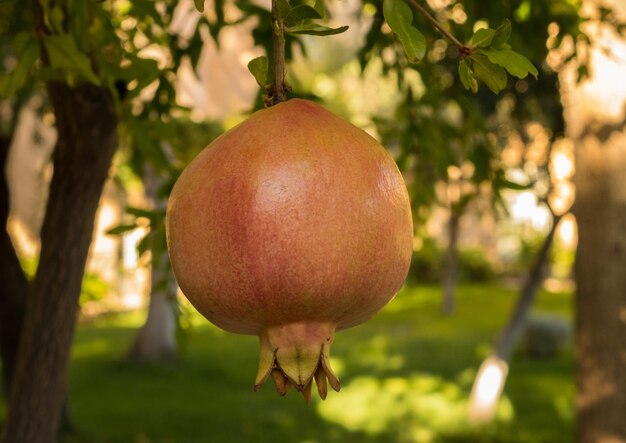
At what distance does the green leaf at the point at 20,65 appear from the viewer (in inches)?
60.6

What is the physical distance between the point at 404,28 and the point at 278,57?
0.18 metres

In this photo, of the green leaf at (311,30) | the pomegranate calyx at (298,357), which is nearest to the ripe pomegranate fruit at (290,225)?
the pomegranate calyx at (298,357)

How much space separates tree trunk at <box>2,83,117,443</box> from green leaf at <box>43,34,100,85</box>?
583mm

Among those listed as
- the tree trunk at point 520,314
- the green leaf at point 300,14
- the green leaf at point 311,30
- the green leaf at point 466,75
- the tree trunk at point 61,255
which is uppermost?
the green leaf at point 300,14

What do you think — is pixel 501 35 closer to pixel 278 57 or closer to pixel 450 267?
pixel 278 57

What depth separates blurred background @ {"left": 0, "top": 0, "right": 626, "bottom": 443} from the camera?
244 centimetres

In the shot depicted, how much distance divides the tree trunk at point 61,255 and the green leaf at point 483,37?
137 cm

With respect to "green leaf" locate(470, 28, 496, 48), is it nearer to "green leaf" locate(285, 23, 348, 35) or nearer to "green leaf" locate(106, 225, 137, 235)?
"green leaf" locate(285, 23, 348, 35)

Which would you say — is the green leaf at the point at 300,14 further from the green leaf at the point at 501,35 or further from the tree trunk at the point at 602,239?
the tree trunk at the point at 602,239

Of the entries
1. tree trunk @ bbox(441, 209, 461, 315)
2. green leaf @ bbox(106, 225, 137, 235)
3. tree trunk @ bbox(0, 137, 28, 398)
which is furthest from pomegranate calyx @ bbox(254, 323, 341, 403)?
tree trunk @ bbox(441, 209, 461, 315)

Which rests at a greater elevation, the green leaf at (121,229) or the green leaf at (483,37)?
the green leaf at (483,37)

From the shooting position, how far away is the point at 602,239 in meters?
4.57

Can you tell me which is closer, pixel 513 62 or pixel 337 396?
pixel 513 62

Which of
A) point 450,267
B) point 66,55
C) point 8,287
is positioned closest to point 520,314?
point 8,287
